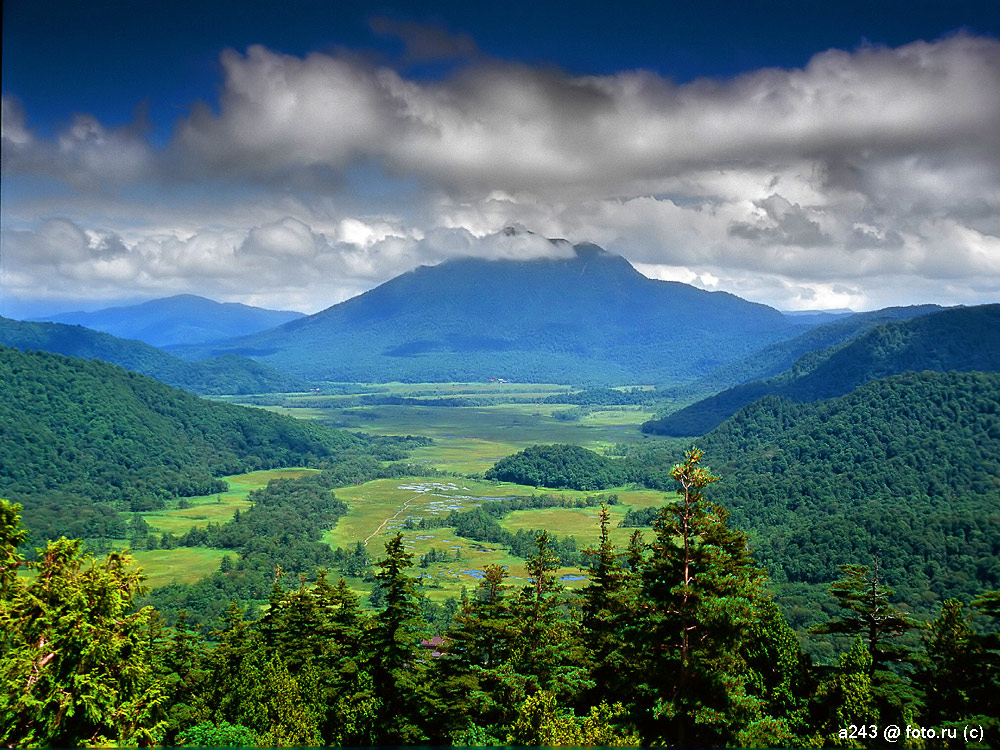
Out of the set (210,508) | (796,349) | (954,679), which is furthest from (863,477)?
(796,349)

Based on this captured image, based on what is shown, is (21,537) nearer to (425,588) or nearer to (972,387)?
(425,588)

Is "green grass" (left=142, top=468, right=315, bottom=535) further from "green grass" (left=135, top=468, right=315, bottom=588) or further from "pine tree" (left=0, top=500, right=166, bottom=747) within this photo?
"pine tree" (left=0, top=500, right=166, bottom=747)

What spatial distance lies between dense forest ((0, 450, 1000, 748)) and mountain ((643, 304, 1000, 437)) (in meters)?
90.8

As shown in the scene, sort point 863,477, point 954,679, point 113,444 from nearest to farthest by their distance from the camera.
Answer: point 954,679 → point 863,477 → point 113,444

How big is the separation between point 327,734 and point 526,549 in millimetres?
40895

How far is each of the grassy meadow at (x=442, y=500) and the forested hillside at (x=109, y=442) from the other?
506 centimetres

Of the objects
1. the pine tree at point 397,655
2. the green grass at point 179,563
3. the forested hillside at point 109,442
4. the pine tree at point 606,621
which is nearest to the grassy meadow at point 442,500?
the green grass at point 179,563

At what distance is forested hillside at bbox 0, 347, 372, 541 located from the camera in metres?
72.5

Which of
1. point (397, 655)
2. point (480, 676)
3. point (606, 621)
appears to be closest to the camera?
point (480, 676)

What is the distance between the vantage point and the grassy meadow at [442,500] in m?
53.7

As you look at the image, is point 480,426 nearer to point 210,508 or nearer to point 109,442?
point 109,442

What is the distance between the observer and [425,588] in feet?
153

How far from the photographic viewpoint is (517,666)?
620 inches

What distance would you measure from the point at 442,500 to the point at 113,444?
43.0 metres
